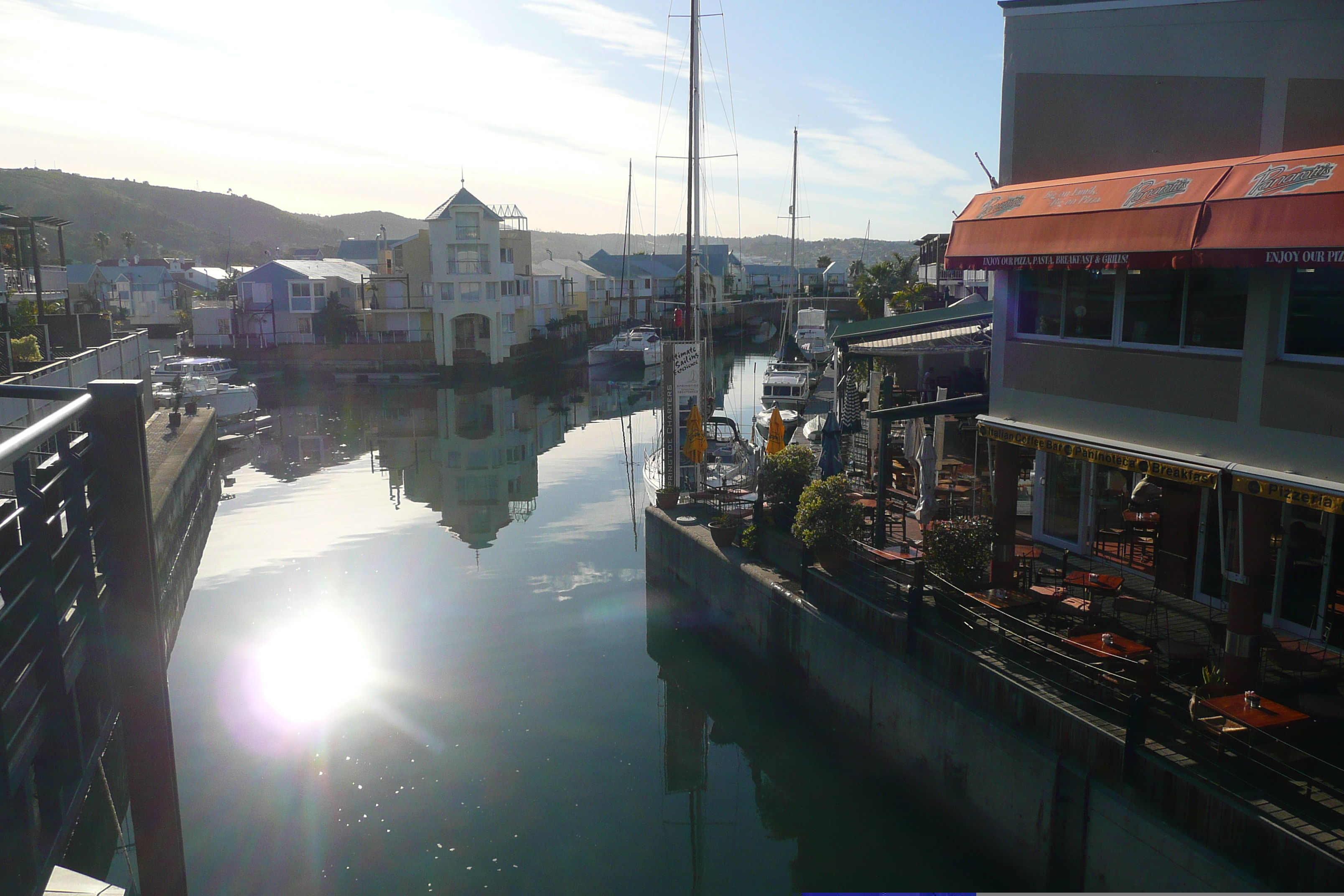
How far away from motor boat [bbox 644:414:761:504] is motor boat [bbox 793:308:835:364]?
109 ft

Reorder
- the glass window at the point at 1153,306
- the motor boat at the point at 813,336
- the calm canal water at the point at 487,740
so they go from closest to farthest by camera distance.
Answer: the glass window at the point at 1153,306 < the calm canal water at the point at 487,740 < the motor boat at the point at 813,336

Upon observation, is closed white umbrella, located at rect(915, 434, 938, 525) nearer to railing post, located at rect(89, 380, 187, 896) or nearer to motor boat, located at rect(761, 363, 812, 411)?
railing post, located at rect(89, 380, 187, 896)

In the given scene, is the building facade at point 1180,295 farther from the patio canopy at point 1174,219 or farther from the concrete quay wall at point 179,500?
the concrete quay wall at point 179,500

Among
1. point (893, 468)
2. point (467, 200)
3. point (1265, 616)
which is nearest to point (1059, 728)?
point (1265, 616)

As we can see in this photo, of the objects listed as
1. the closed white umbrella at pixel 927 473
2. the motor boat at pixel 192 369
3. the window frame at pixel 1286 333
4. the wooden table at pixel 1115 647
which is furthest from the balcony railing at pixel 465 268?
the window frame at pixel 1286 333

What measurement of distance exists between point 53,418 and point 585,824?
1028 cm

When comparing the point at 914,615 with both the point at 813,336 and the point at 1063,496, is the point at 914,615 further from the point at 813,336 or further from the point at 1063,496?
the point at 813,336

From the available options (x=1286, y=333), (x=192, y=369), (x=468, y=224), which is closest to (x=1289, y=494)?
(x=1286, y=333)

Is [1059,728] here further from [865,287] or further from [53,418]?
[865,287]

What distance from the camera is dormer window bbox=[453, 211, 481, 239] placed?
64.6 m

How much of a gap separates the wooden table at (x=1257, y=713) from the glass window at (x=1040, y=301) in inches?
211

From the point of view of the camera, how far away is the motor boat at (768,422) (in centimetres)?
3497

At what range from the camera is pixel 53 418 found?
3760mm

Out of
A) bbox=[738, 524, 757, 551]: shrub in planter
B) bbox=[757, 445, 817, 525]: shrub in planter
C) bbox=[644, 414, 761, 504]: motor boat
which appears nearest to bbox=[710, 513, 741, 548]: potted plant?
bbox=[738, 524, 757, 551]: shrub in planter
